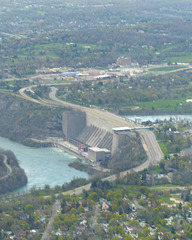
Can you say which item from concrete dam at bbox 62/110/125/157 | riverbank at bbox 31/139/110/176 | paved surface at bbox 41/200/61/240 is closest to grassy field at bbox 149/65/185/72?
concrete dam at bbox 62/110/125/157

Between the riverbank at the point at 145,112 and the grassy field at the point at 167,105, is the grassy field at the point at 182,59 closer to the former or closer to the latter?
the grassy field at the point at 167,105

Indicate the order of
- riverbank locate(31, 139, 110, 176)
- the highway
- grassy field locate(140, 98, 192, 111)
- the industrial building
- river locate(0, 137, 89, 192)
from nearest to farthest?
river locate(0, 137, 89, 192) → riverbank locate(31, 139, 110, 176) → the highway → the industrial building → grassy field locate(140, 98, 192, 111)

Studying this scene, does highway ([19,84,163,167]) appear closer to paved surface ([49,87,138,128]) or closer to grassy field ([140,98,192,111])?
paved surface ([49,87,138,128])

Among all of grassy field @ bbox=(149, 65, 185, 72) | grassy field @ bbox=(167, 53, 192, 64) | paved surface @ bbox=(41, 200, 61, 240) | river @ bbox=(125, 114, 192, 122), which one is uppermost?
paved surface @ bbox=(41, 200, 61, 240)

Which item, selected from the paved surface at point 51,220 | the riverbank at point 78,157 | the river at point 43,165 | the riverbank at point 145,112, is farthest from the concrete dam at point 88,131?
the paved surface at point 51,220

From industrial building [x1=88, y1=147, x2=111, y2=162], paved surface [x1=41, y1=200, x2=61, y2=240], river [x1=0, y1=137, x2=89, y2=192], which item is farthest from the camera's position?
industrial building [x1=88, y1=147, x2=111, y2=162]

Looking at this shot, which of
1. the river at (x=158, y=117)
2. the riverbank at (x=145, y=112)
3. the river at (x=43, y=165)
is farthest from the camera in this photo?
the riverbank at (x=145, y=112)
